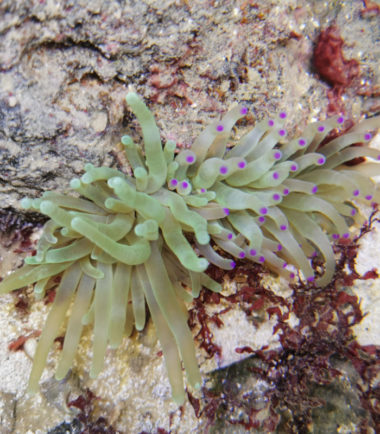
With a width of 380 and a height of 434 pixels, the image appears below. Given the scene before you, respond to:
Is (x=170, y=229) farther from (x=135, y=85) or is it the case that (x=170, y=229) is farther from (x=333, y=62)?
(x=333, y=62)

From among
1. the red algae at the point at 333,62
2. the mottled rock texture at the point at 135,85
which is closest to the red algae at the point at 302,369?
the mottled rock texture at the point at 135,85

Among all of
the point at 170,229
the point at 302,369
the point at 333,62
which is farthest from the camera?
the point at 333,62

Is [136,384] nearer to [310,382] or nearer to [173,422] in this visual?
[173,422]

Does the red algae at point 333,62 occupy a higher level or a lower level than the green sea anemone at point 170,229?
higher

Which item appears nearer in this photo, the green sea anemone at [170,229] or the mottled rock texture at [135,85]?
the mottled rock texture at [135,85]

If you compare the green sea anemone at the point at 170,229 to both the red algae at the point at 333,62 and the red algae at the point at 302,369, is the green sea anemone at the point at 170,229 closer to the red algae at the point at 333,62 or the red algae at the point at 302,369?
the red algae at the point at 302,369

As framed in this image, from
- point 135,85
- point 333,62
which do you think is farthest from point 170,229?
point 333,62

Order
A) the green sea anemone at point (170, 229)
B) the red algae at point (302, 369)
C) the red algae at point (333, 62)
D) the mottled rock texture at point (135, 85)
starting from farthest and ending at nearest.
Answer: the red algae at point (333, 62) → the red algae at point (302, 369) → the green sea anemone at point (170, 229) → the mottled rock texture at point (135, 85)

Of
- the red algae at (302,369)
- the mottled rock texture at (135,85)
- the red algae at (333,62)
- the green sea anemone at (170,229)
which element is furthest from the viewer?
the red algae at (333,62)
